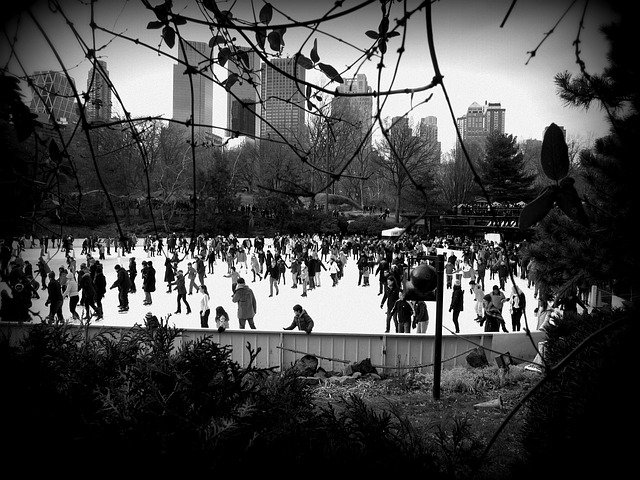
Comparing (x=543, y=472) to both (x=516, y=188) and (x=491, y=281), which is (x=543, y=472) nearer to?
(x=491, y=281)

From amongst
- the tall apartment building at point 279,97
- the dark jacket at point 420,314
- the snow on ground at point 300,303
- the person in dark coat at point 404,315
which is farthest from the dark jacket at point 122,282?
the tall apartment building at point 279,97

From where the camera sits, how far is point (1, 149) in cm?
121

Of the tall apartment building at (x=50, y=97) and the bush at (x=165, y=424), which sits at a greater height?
the tall apartment building at (x=50, y=97)

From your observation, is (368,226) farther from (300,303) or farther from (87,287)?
(87,287)

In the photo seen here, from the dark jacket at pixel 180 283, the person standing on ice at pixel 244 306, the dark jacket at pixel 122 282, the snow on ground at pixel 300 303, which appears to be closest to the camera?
the person standing on ice at pixel 244 306

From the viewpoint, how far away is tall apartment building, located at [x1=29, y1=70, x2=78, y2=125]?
52.6 inches

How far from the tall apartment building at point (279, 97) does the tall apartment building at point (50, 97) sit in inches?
20.9

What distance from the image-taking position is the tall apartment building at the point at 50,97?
52.6 inches

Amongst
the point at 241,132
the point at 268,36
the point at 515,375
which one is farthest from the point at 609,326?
the point at 515,375

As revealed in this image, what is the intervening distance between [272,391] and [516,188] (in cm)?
2698

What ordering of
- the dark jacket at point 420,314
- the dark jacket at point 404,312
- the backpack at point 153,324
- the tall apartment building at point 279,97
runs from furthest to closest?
the dark jacket at point 420,314
the dark jacket at point 404,312
the backpack at point 153,324
the tall apartment building at point 279,97

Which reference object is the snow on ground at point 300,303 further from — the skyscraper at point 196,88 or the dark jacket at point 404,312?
the skyscraper at point 196,88

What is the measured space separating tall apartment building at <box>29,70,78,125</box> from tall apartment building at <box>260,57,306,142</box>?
20.9 inches

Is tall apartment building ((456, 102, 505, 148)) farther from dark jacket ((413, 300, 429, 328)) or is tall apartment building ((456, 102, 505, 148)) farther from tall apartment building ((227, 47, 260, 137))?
dark jacket ((413, 300, 429, 328))
